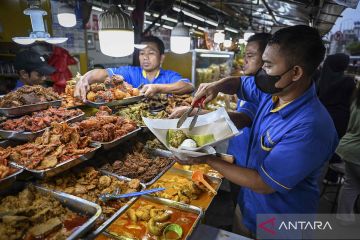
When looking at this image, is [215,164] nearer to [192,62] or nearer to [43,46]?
[192,62]

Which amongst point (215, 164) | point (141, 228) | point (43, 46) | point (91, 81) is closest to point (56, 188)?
point (141, 228)

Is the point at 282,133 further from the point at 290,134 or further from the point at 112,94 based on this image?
the point at 112,94

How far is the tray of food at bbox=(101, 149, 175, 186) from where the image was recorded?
90.0 inches

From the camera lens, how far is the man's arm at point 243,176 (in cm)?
203

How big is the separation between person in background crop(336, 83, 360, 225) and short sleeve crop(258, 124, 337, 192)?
2963mm

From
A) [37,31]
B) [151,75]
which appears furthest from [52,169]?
[37,31]

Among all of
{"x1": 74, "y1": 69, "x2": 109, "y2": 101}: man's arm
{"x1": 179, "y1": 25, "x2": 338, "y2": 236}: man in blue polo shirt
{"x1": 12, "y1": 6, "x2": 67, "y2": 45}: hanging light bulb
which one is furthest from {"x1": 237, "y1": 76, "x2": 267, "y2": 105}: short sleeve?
{"x1": 12, "y1": 6, "x2": 67, "y2": 45}: hanging light bulb

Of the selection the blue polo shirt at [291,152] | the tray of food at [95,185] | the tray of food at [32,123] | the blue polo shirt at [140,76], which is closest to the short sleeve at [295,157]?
the blue polo shirt at [291,152]

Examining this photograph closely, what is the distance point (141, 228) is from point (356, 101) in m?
4.51

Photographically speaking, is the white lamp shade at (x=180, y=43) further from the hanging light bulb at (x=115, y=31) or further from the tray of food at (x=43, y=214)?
the tray of food at (x=43, y=214)

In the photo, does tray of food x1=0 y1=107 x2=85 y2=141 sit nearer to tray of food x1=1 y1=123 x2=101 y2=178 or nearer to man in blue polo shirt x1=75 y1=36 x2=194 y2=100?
tray of food x1=1 y1=123 x2=101 y2=178

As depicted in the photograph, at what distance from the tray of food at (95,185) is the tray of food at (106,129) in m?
0.29

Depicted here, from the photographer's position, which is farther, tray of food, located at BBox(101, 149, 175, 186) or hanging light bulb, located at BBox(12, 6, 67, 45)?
hanging light bulb, located at BBox(12, 6, 67, 45)

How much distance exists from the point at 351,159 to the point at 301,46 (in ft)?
11.0
